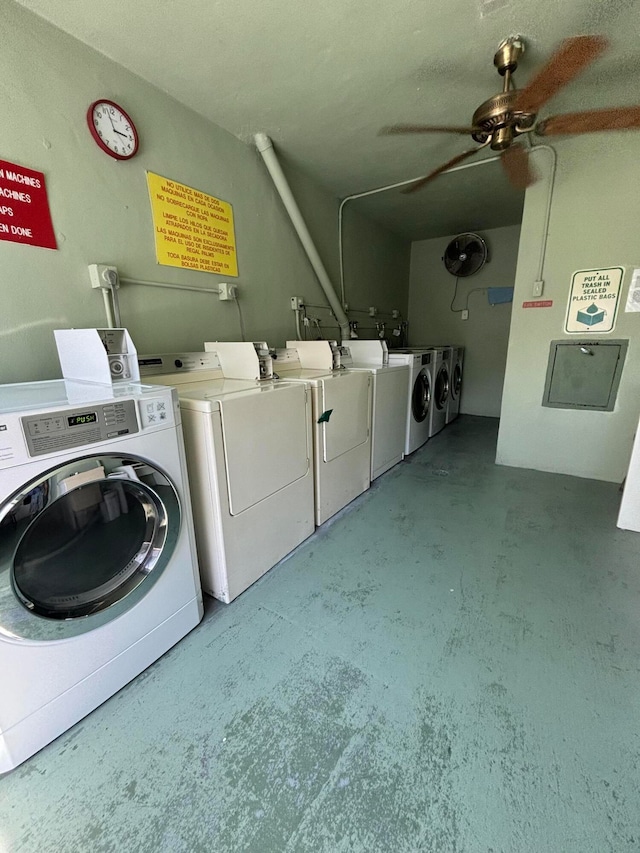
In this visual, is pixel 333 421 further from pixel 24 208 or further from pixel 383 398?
pixel 24 208

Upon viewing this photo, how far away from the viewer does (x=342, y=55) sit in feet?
5.73

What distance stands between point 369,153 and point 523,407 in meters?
2.43

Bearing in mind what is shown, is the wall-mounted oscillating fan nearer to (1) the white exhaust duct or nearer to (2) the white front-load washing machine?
(2) the white front-load washing machine

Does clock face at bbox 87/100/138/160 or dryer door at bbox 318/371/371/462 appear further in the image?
dryer door at bbox 318/371/371/462

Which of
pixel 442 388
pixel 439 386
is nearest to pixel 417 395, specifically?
pixel 439 386

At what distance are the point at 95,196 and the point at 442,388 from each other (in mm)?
3585

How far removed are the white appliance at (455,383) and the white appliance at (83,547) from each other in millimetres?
3941

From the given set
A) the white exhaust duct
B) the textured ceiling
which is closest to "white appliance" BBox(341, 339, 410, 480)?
the white exhaust duct

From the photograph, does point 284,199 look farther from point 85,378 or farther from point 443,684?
point 443,684

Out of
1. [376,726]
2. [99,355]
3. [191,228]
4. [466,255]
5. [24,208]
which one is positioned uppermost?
[466,255]

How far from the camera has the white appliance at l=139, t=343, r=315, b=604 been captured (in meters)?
1.48

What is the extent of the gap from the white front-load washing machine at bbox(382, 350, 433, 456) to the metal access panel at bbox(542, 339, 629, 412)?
3.44ft

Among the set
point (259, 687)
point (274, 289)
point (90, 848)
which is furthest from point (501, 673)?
point (274, 289)

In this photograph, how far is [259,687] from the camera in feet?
4.12
